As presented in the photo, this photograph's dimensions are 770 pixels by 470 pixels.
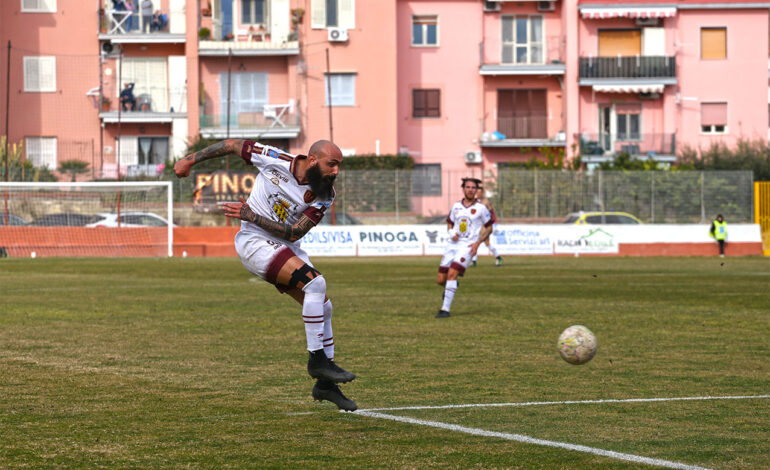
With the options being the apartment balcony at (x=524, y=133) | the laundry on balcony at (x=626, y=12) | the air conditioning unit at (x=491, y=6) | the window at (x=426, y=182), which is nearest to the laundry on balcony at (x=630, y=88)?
the apartment balcony at (x=524, y=133)

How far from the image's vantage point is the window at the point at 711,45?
59.0 m

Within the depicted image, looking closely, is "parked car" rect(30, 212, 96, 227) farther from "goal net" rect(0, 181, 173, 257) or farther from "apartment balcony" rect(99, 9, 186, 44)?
"apartment balcony" rect(99, 9, 186, 44)

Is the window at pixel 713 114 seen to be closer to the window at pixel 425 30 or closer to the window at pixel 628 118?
the window at pixel 628 118

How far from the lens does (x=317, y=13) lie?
180ft

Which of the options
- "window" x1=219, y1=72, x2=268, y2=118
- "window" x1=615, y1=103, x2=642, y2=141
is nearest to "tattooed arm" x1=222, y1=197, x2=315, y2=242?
"window" x1=219, y1=72, x2=268, y2=118

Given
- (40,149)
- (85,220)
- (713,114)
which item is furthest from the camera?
(713,114)

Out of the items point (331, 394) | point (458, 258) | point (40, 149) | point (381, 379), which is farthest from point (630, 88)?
point (331, 394)

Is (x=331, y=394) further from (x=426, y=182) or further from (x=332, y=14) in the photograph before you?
(x=332, y=14)

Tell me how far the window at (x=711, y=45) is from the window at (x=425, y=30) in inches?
546

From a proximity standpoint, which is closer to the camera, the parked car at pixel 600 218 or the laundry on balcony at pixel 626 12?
the parked car at pixel 600 218

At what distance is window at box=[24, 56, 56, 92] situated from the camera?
54.3 metres

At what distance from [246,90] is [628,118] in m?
19.8

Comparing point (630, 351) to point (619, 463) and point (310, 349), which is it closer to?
point (310, 349)

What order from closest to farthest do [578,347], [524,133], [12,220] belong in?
1. [578,347]
2. [12,220]
3. [524,133]
